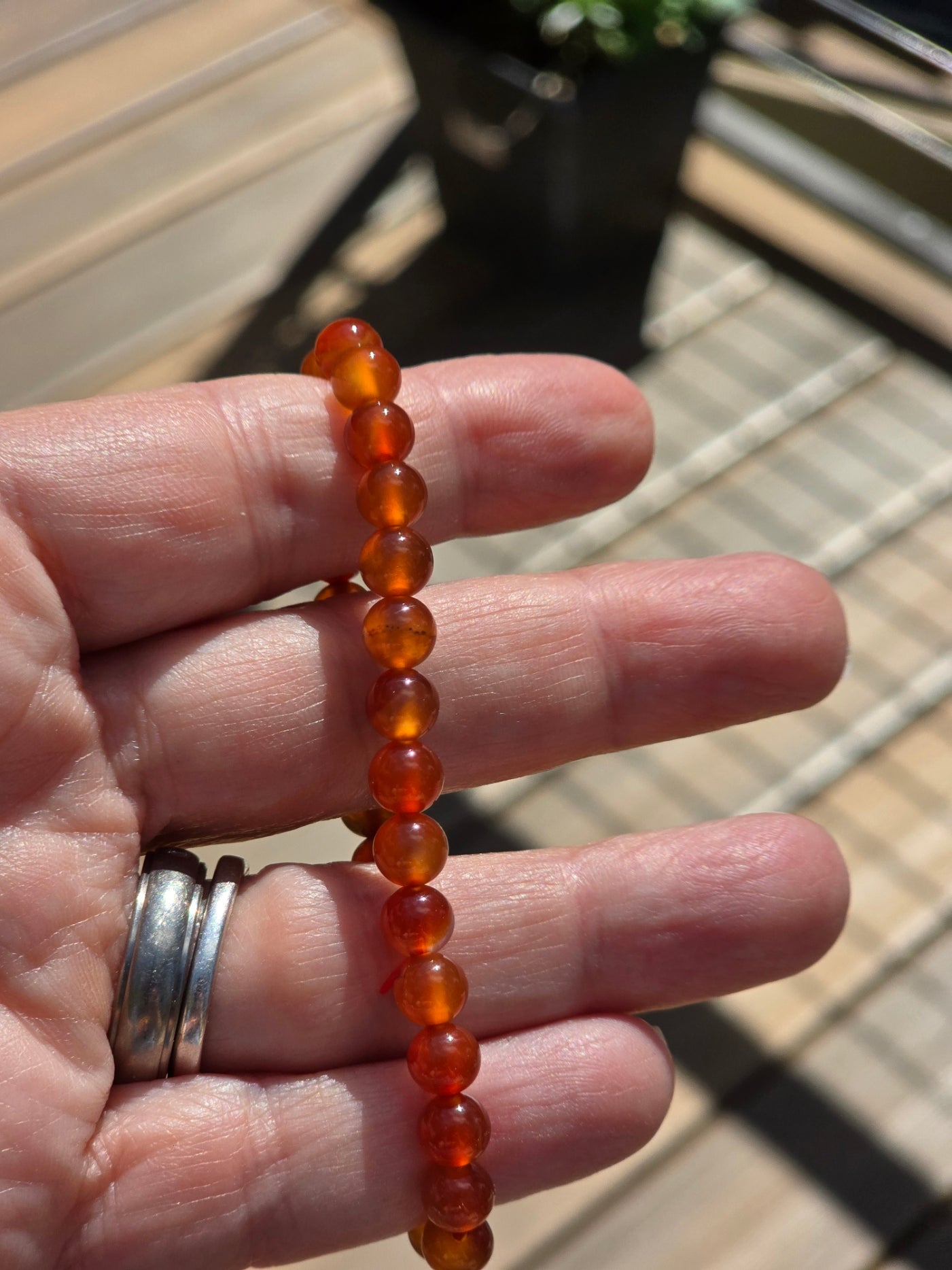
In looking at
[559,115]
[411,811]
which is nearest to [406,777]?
[411,811]

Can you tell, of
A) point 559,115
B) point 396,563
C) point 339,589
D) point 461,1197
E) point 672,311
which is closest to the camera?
point 461,1197

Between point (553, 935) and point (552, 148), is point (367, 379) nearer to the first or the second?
point (553, 935)

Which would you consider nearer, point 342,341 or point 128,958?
point 128,958

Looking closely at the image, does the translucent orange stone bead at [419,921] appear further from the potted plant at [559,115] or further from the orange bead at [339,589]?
the potted plant at [559,115]

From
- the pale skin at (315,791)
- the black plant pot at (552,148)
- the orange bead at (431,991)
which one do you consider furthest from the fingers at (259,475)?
the black plant pot at (552,148)

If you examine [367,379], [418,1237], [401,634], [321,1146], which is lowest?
[418,1237]

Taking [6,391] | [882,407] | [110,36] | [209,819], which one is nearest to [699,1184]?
[209,819]

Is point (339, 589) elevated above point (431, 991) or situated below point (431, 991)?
above

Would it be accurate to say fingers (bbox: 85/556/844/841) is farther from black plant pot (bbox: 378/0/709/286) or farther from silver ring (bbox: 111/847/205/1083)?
black plant pot (bbox: 378/0/709/286)

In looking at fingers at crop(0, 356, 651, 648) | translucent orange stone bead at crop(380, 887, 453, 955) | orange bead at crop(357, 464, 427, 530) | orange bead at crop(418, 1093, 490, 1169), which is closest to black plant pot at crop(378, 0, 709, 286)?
fingers at crop(0, 356, 651, 648)
